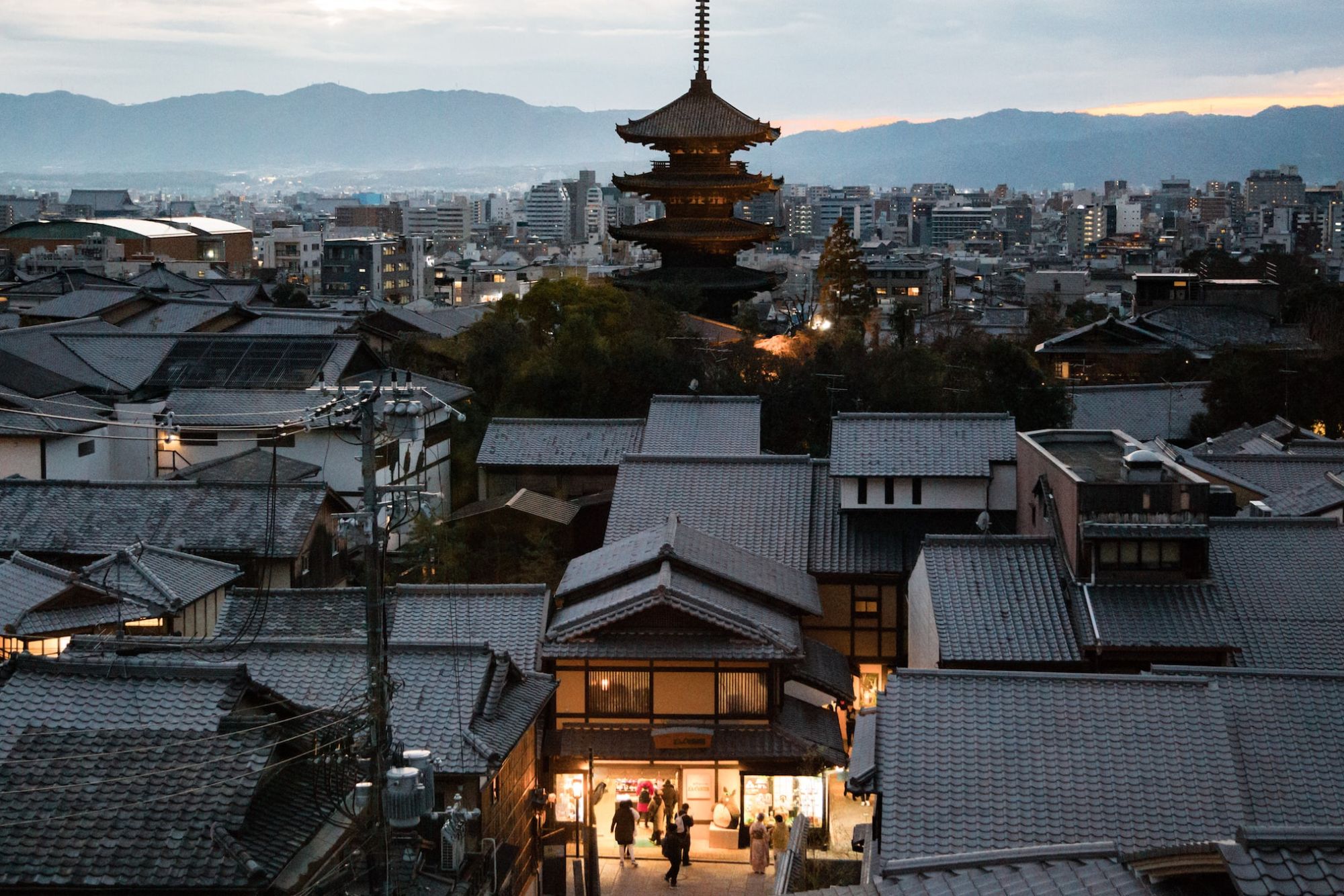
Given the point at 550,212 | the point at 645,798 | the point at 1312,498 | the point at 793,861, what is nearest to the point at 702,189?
the point at 1312,498

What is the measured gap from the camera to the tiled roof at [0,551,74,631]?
16609 millimetres

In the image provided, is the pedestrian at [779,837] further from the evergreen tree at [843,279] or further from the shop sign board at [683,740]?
the evergreen tree at [843,279]

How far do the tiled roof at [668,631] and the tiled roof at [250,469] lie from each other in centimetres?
992

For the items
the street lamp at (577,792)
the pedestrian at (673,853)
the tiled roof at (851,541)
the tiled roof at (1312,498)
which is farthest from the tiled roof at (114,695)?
the tiled roof at (1312,498)

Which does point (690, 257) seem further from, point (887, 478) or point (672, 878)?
point (672, 878)

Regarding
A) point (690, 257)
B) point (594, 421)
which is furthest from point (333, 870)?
point (690, 257)

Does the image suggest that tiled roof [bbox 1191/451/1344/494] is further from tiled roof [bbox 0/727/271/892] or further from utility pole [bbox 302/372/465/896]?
tiled roof [bbox 0/727/271/892]

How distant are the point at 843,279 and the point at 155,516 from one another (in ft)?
83.2

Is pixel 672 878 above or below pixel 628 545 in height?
below

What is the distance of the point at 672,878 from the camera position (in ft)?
47.8

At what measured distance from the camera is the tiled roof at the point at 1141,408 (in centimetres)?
3045

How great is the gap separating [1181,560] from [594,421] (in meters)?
11.5

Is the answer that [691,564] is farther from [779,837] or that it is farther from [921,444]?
[921,444]

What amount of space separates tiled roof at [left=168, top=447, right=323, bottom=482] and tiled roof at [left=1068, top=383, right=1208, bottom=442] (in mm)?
15900
